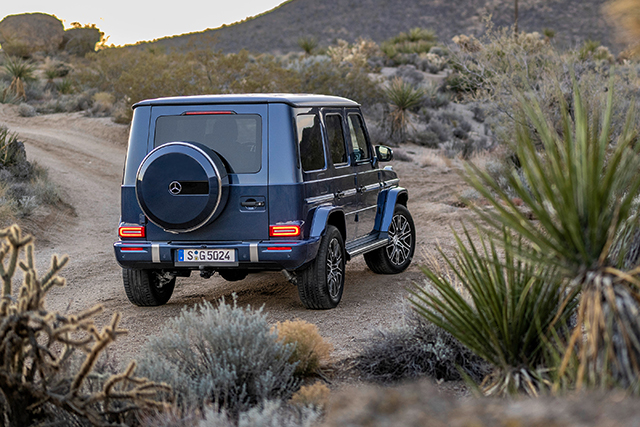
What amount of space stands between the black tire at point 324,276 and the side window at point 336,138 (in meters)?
0.82

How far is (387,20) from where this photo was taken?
7319 centimetres

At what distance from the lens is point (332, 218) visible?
22.0 ft

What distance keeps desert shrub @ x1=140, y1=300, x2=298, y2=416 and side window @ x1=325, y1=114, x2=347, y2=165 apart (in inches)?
113

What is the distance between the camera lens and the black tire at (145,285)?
6590mm

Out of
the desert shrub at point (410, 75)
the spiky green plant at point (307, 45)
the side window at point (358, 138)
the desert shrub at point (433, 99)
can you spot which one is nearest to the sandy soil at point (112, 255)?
the side window at point (358, 138)

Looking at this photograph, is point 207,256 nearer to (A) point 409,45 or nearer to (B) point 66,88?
(B) point 66,88

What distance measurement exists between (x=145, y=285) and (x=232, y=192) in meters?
1.46

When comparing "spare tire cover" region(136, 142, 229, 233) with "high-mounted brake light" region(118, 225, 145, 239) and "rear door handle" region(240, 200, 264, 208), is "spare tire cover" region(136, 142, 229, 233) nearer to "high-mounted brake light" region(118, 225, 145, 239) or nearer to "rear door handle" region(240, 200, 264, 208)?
"rear door handle" region(240, 200, 264, 208)

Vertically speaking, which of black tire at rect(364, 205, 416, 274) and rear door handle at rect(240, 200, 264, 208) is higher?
rear door handle at rect(240, 200, 264, 208)

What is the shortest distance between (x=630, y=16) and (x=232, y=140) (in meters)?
3.36

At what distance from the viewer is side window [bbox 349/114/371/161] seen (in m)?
7.38

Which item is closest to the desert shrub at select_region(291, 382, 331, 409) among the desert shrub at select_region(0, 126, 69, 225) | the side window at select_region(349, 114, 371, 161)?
the side window at select_region(349, 114, 371, 161)

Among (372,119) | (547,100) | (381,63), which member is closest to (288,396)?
(547,100)

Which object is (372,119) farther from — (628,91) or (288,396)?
(288,396)
